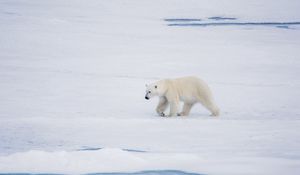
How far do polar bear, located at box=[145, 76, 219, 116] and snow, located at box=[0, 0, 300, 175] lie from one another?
19 cm

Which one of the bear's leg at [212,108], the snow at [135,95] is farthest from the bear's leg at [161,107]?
the bear's leg at [212,108]

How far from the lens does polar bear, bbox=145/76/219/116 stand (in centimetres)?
675

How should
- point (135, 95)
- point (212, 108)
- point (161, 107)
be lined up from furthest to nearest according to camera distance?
point (135, 95)
point (161, 107)
point (212, 108)

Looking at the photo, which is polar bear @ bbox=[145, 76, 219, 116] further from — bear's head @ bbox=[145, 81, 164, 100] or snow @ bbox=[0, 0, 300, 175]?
snow @ bbox=[0, 0, 300, 175]

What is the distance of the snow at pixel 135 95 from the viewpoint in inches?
183

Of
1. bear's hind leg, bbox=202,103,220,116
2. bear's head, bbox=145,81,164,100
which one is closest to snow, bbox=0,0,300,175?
bear's hind leg, bbox=202,103,220,116

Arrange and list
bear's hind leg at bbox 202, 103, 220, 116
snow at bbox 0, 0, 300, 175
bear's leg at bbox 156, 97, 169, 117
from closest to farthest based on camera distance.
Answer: snow at bbox 0, 0, 300, 175, bear's hind leg at bbox 202, 103, 220, 116, bear's leg at bbox 156, 97, 169, 117

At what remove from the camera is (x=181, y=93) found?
6.82m

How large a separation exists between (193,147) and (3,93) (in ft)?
11.0

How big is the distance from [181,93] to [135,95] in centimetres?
146

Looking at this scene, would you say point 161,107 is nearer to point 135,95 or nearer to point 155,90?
point 155,90

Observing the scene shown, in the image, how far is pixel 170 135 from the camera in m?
5.62

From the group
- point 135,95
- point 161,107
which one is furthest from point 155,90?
point 135,95

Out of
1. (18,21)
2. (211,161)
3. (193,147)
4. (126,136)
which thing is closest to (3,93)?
(126,136)
